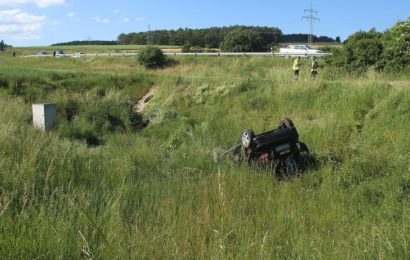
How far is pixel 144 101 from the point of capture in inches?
949

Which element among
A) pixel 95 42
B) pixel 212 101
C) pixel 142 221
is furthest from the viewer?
pixel 95 42

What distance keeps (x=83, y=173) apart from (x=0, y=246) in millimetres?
3530

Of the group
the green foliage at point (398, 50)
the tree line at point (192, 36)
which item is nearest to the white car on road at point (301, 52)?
the green foliage at point (398, 50)

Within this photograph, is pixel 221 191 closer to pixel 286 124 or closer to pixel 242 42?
pixel 286 124

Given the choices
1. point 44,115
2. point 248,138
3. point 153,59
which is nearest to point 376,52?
point 44,115

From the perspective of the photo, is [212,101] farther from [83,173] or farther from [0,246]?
[0,246]

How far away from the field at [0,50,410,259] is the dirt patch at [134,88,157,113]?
4821 mm

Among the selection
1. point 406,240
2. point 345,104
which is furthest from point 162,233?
point 345,104

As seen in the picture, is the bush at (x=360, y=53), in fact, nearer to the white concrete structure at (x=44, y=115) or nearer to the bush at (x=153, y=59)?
the white concrete structure at (x=44, y=115)

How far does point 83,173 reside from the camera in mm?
7969

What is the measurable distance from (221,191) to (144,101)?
17.7 metres

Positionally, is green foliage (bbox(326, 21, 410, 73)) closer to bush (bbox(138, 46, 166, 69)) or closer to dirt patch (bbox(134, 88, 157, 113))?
dirt patch (bbox(134, 88, 157, 113))

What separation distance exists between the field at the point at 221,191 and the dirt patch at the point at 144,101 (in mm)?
4821

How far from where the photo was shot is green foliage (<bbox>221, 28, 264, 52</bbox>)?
61872mm
